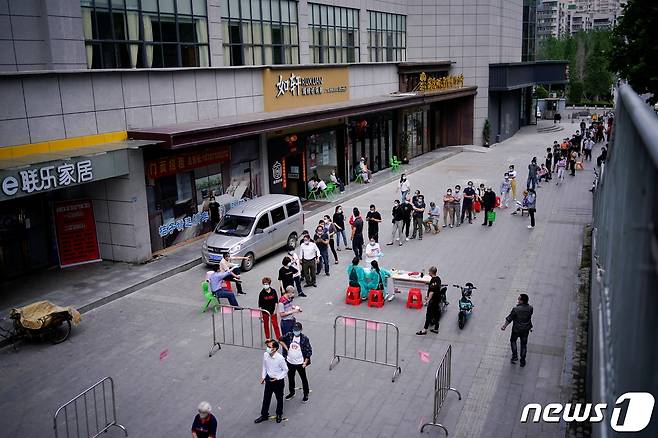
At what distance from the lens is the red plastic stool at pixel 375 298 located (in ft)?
51.7

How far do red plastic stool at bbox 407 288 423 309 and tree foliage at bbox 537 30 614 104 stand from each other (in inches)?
3137

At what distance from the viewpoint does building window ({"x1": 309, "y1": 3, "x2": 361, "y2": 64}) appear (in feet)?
101

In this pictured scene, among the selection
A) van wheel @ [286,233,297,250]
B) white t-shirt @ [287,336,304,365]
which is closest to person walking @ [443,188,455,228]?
van wheel @ [286,233,297,250]

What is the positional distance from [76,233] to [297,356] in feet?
37.0

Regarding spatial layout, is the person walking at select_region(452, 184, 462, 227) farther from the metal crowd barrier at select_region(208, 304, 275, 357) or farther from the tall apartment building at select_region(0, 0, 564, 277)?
the metal crowd barrier at select_region(208, 304, 275, 357)

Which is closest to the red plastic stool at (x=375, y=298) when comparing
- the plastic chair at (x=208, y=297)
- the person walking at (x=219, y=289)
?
the person walking at (x=219, y=289)

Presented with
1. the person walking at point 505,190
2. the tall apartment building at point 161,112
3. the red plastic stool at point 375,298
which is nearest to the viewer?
the red plastic stool at point 375,298

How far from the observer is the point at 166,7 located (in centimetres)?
2089

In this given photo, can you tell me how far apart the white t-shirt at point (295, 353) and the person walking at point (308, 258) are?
645 cm

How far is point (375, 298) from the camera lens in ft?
52.0

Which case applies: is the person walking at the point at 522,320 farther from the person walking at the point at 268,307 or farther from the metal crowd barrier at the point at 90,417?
the metal crowd barrier at the point at 90,417

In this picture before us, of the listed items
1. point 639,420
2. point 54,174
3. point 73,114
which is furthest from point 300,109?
point 639,420

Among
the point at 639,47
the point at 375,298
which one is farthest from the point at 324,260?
the point at 639,47

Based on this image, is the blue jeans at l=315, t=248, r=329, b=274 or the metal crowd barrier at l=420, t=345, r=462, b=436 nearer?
the metal crowd barrier at l=420, t=345, r=462, b=436
